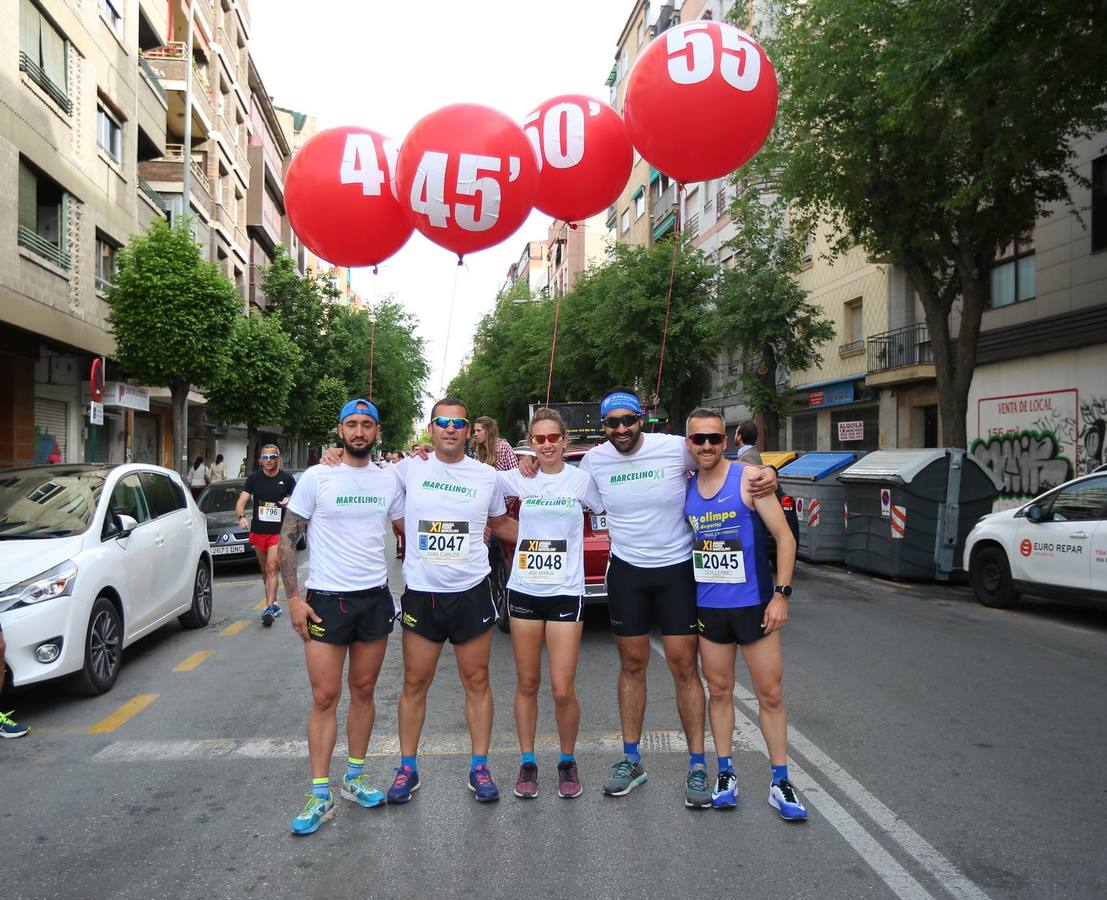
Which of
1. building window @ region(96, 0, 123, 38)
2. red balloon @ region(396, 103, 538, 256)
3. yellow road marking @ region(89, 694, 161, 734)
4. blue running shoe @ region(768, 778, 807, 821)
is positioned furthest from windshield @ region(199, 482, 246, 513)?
building window @ region(96, 0, 123, 38)

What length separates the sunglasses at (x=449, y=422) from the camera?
4.30 m

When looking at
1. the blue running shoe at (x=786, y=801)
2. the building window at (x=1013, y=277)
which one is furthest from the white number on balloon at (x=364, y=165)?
the building window at (x=1013, y=277)

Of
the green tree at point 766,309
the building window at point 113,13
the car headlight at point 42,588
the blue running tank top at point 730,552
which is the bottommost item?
the car headlight at point 42,588

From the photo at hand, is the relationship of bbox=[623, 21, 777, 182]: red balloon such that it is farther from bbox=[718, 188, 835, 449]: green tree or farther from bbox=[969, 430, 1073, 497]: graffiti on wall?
bbox=[718, 188, 835, 449]: green tree

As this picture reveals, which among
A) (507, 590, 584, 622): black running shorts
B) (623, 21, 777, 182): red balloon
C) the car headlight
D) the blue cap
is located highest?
(623, 21, 777, 182): red balloon

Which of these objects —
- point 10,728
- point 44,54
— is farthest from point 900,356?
point 10,728

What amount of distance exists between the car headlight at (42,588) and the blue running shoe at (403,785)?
2.84 meters

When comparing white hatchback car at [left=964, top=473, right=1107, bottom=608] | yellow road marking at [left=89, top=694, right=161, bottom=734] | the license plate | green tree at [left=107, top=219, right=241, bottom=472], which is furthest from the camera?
green tree at [left=107, top=219, right=241, bottom=472]

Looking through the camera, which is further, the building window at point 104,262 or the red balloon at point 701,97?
the building window at point 104,262

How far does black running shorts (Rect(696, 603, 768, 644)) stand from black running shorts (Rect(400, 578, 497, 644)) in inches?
40.5

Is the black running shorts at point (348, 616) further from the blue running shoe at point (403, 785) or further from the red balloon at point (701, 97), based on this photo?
the red balloon at point (701, 97)

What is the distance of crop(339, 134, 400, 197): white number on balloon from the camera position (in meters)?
6.05

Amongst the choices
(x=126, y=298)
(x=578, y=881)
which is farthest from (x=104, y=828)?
(x=126, y=298)

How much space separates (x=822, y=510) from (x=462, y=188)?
9910 mm
